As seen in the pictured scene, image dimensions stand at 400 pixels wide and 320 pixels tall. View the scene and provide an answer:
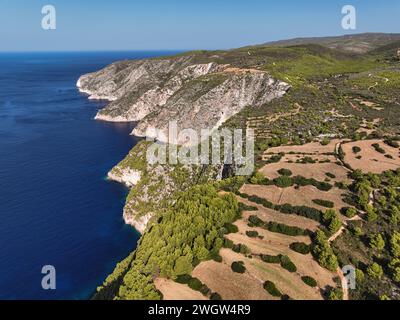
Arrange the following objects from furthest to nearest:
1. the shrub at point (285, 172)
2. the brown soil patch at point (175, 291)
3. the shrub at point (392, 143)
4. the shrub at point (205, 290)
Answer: the shrub at point (392, 143), the shrub at point (285, 172), the shrub at point (205, 290), the brown soil patch at point (175, 291)

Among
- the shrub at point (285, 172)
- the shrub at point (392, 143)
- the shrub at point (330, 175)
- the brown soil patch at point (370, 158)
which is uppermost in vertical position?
the shrub at point (392, 143)

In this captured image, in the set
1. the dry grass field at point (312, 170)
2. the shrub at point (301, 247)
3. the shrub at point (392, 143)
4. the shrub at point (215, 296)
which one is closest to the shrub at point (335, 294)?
the shrub at point (301, 247)

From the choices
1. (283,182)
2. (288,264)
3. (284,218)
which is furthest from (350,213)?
(288,264)

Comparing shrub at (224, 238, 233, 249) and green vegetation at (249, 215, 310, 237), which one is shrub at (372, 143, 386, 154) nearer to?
green vegetation at (249, 215, 310, 237)

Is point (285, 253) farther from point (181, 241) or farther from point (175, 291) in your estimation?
point (175, 291)

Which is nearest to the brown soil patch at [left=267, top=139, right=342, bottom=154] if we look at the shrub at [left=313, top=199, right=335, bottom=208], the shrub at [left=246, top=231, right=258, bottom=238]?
the shrub at [left=313, top=199, right=335, bottom=208]

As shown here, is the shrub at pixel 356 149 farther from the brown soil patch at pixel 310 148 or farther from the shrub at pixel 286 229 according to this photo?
the shrub at pixel 286 229

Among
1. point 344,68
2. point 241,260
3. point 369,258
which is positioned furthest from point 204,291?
point 344,68

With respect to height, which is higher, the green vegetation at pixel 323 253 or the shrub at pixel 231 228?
the shrub at pixel 231 228
